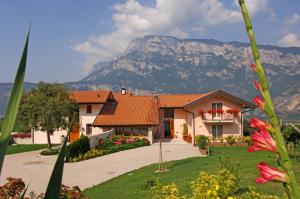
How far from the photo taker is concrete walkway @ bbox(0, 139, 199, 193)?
20.9 m

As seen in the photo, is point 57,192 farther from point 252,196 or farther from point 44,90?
point 44,90

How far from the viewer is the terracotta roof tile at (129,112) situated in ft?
132

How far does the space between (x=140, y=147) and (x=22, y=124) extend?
10.7m

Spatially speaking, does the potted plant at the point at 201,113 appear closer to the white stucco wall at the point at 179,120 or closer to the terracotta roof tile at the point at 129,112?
the white stucco wall at the point at 179,120

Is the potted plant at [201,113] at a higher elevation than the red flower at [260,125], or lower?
higher

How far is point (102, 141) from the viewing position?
3456cm

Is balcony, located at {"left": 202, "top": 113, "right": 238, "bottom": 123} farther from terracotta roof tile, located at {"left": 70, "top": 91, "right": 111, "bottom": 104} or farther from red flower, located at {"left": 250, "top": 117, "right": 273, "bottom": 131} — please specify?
red flower, located at {"left": 250, "top": 117, "right": 273, "bottom": 131}

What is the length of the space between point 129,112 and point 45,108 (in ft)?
40.0

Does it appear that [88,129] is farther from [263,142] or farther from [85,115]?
[263,142]

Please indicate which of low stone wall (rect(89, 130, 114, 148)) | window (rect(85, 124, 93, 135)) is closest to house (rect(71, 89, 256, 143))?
window (rect(85, 124, 93, 135))

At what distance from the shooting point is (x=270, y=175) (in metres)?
0.89

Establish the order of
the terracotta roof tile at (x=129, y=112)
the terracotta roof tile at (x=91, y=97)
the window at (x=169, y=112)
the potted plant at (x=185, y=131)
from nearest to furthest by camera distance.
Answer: the terracotta roof tile at (x=129, y=112)
the potted plant at (x=185, y=131)
the terracotta roof tile at (x=91, y=97)
the window at (x=169, y=112)

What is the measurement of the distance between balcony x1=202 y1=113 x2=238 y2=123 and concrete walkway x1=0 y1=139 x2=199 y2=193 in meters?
5.22

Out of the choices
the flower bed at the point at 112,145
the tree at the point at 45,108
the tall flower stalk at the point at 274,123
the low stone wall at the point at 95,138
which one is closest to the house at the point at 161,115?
the flower bed at the point at 112,145
